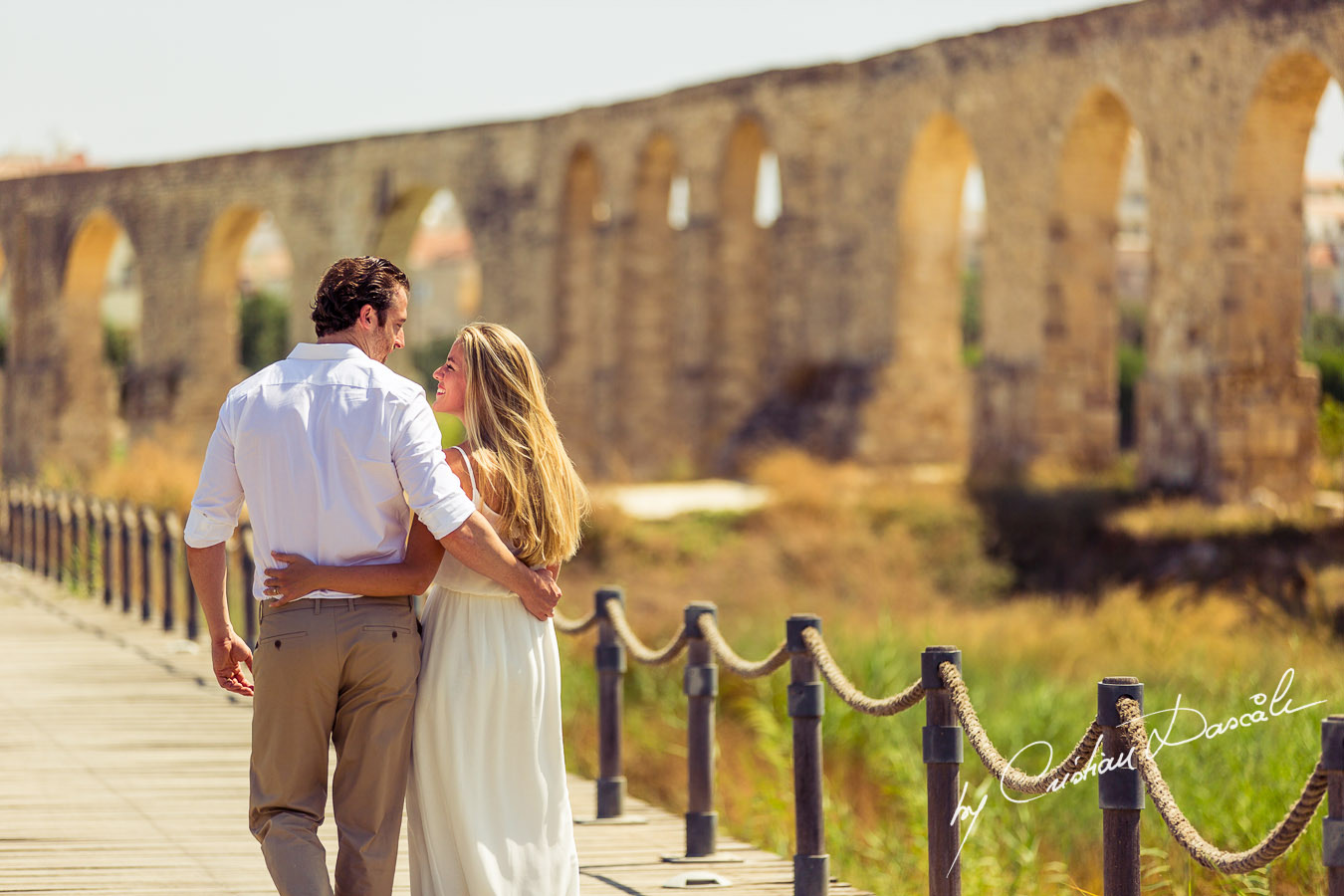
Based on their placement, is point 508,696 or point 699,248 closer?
point 508,696

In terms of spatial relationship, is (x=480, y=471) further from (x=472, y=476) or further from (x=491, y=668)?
(x=491, y=668)

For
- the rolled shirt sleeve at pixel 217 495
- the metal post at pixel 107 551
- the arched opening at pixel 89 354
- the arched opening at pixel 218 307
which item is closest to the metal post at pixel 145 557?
the metal post at pixel 107 551

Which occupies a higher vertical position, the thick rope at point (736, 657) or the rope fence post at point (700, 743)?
the thick rope at point (736, 657)

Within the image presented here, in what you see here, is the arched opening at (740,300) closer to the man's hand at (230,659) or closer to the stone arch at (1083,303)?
the stone arch at (1083,303)

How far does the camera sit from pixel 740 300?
22922 millimetres

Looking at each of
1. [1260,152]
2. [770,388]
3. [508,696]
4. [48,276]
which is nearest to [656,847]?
[508,696]

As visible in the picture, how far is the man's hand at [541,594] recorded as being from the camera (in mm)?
4082

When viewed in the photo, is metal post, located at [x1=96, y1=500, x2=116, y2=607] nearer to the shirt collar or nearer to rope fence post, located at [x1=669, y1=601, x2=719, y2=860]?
rope fence post, located at [x1=669, y1=601, x2=719, y2=860]

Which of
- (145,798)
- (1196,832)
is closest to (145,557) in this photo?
(145,798)

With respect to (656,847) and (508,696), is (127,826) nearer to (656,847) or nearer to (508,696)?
(656,847)

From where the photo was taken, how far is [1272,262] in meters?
16.0

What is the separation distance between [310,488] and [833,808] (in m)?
5.00

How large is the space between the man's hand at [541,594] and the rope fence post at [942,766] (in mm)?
953

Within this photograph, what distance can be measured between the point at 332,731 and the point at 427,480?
1.87 feet
